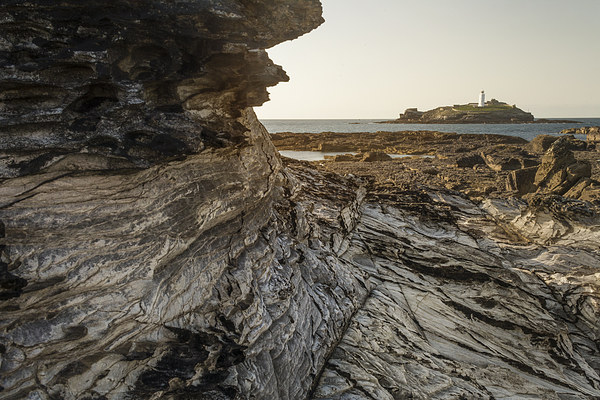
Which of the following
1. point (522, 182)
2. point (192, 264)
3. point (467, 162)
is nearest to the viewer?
point (192, 264)

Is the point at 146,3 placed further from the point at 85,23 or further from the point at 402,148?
the point at 402,148


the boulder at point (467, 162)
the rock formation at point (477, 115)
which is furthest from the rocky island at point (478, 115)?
the boulder at point (467, 162)

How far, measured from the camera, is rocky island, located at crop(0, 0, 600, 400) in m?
4.78

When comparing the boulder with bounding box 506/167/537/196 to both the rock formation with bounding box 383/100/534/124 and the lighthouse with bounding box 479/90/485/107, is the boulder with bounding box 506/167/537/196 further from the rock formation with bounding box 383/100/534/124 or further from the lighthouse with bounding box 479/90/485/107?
the lighthouse with bounding box 479/90/485/107

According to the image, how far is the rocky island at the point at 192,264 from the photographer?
4.78 meters

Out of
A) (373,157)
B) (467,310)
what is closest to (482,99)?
(373,157)

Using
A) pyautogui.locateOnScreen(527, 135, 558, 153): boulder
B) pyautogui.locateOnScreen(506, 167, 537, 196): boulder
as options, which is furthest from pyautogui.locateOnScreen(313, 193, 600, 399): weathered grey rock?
pyautogui.locateOnScreen(527, 135, 558, 153): boulder

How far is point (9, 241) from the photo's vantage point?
4.73m

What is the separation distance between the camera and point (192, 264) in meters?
6.07

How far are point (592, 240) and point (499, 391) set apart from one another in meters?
6.44

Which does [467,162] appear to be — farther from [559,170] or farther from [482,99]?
[482,99]

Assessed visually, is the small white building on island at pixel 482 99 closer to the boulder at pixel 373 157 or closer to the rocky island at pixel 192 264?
the boulder at pixel 373 157

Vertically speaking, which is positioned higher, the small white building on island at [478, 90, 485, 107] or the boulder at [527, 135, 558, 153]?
the small white building on island at [478, 90, 485, 107]

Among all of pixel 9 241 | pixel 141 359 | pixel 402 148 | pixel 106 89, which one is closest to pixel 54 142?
pixel 106 89
